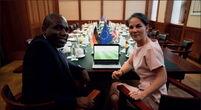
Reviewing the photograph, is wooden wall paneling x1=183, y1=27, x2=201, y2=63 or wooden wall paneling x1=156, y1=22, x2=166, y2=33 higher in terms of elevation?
wooden wall paneling x1=156, y1=22, x2=166, y2=33

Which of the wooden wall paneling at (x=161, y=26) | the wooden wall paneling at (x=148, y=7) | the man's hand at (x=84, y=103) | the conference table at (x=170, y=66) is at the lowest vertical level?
the man's hand at (x=84, y=103)

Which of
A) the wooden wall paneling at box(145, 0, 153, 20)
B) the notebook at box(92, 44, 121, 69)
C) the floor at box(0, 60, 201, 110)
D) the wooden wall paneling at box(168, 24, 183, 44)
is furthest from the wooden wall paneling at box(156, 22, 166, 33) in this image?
the notebook at box(92, 44, 121, 69)

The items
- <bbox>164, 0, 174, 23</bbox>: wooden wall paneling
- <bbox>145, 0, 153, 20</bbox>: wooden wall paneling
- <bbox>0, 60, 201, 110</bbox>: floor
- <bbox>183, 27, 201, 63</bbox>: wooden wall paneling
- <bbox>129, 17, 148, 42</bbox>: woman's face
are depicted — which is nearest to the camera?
<bbox>129, 17, 148, 42</bbox>: woman's face

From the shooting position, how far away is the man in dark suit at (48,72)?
883 millimetres

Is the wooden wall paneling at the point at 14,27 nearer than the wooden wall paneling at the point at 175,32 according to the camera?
Yes

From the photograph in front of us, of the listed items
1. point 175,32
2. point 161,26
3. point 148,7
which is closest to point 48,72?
point 175,32

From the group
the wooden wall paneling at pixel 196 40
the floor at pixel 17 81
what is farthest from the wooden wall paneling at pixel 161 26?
the floor at pixel 17 81

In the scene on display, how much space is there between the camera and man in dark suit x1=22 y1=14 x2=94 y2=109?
2.90 feet

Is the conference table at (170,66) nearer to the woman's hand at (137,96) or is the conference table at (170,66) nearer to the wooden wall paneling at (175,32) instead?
the woman's hand at (137,96)

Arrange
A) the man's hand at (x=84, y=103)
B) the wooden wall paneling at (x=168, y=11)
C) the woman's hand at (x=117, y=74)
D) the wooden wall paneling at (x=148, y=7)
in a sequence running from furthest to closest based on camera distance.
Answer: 1. the wooden wall paneling at (x=148, y=7)
2. the wooden wall paneling at (x=168, y=11)
3. the woman's hand at (x=117, y=74)
4. the man's hand at (x=84, y=103)

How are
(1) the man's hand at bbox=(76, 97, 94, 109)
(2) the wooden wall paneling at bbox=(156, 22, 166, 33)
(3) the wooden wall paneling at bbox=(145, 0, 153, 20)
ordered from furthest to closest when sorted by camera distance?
(3) the wooden wall paneling at bbox=(145, 0, 153, 20), (2) the wooden wall paneling at bbox=(156, 22, 166, 33), (1) the man's hand at bbox=(76, 97, 94, 109)

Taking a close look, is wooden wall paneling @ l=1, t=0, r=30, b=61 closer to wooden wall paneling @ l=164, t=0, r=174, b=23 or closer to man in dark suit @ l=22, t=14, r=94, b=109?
man in dark suit @ l=22, t=14, r=94, b=109

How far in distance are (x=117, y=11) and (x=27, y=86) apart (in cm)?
724

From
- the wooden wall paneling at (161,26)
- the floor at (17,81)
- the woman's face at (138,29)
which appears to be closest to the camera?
the woman's face at (138,29)
